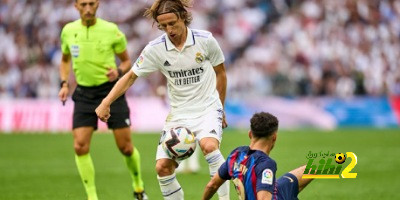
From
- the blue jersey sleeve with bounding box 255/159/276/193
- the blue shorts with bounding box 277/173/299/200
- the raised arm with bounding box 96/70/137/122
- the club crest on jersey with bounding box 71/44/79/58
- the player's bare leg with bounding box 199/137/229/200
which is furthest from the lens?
the club crest on jersey with bounding box 71/44/79/58

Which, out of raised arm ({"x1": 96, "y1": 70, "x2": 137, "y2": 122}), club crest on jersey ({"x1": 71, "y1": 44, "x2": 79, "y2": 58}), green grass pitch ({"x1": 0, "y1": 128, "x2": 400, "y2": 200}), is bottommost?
green grass pitch ({"x1": 0, "y1": 128, "x2": 400, "y2": 200})

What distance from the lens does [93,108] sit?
12.1 m

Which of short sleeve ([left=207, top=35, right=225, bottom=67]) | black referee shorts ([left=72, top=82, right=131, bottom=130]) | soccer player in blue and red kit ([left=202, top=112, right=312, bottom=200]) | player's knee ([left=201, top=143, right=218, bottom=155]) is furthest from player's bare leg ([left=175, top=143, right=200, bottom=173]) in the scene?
soccer player in blue and red kit ([left=202, top=112, right=312, bottom=200])

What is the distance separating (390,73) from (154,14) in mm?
23070

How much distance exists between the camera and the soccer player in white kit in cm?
947

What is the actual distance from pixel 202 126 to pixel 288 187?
5.35 feet

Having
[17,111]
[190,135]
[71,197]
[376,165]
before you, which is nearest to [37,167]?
[71,197]

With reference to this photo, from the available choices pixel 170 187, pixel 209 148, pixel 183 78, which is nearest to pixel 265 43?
pixel 183 78

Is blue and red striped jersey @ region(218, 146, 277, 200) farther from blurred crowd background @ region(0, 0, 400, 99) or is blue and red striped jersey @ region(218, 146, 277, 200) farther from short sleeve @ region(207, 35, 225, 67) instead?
blurred crowd background @ region(0, 0, 400, 99)

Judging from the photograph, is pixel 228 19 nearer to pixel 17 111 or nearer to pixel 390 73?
pixel 390 73

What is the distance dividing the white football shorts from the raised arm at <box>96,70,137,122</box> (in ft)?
2.31

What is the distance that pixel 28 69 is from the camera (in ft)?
104

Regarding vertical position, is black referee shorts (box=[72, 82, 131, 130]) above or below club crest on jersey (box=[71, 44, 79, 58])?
below

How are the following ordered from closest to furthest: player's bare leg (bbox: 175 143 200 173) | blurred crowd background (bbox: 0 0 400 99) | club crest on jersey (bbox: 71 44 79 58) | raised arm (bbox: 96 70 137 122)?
raised arm (bbox: 96 70 137 122) < club crest on jersey (bbox: 71 44 79 58) < player's bare leg (bbox: 175 143 200 173) < blurred crowd background (bbox: 0 0 400 99)
